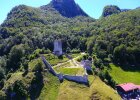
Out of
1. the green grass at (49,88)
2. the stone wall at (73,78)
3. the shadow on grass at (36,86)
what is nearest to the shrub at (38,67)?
the shadow on grass at (36,86)

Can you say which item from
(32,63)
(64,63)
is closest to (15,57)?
(32,63)

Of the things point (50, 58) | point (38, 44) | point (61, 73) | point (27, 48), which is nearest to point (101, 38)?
point (38, 44)

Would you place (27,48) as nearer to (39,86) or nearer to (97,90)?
(39,86)

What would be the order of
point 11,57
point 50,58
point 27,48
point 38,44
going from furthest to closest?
1. point 38,44
2. point 27,48
3. point 11,57
4. point 50,58

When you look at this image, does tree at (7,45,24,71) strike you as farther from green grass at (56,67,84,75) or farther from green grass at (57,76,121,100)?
green grass at (57,76,121,100)

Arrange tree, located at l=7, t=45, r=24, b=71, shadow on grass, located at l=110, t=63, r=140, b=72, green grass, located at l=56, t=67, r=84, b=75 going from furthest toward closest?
shadow on grass, located at l=110, t=63, r=140, b=72
tree, located at l=7, t=45, r=24, b=71
green grass, located at l=56, t=67, r=84, b=75

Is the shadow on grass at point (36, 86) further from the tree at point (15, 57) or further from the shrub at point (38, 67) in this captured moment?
the tree at point (15, 57)

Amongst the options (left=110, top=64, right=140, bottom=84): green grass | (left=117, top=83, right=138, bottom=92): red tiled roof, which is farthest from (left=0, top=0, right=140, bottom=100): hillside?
(left=117, top=83, right=138, bottom=92): red tiled roof

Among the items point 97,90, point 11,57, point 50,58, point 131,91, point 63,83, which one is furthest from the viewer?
point 11,57

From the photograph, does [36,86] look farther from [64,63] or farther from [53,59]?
[53,59]
